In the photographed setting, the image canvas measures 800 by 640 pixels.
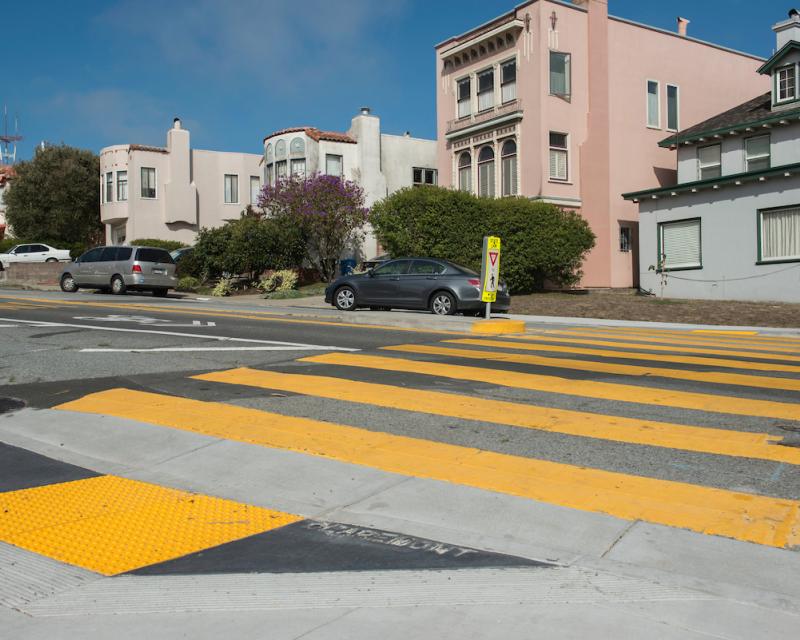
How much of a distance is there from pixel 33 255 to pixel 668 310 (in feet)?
111

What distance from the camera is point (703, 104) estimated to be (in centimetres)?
3297

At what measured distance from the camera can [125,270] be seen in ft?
84.6

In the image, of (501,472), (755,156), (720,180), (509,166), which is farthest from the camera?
(509,166)

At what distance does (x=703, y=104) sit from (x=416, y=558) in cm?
3357

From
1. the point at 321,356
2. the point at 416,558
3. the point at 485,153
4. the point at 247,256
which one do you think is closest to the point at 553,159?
the point at 485,153

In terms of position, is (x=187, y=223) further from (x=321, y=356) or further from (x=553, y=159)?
(x=321, y=356)

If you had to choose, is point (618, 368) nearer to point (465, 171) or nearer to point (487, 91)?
point (487, 91)

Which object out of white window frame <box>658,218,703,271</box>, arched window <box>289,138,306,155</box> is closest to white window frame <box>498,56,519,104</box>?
white window frame <box>658,218,703,271</box>

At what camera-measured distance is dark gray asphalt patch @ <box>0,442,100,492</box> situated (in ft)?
17.7

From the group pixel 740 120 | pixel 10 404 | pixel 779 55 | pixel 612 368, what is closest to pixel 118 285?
pixel 10 404

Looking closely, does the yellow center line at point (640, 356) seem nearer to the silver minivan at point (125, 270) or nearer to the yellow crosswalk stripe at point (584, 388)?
the yellow crosswalk stripe at point (584, 388)

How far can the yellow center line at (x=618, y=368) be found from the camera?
346 inches

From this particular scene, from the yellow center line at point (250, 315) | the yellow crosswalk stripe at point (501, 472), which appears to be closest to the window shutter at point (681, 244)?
the yellow center line at point (250, 315)

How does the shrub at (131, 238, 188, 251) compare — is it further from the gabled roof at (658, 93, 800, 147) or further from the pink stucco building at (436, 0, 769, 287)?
the gabled roof at (658, 93, 800, 147)
